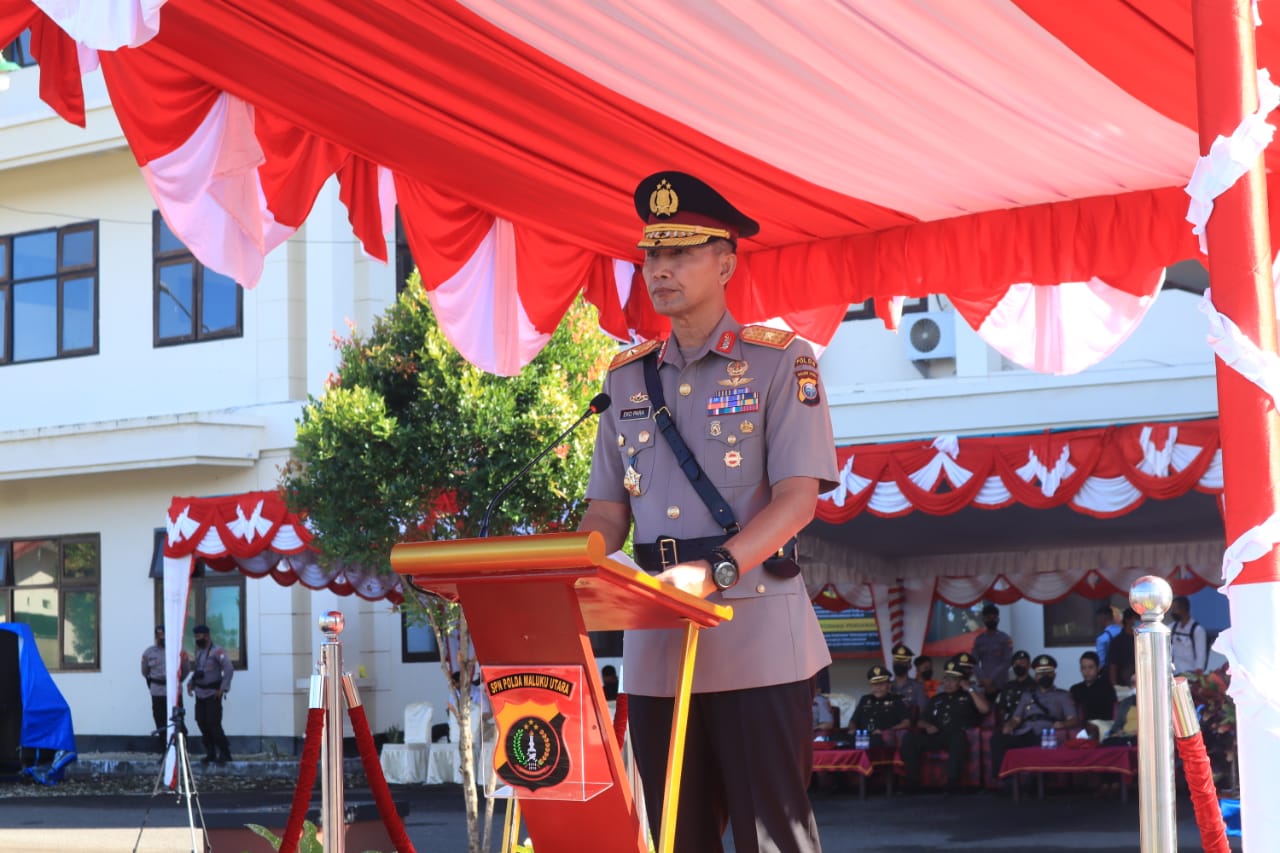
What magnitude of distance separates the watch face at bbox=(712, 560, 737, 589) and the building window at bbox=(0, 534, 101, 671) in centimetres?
2042

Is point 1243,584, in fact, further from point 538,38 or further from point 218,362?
point 218,362

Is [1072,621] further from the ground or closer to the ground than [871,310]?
closer to the ground

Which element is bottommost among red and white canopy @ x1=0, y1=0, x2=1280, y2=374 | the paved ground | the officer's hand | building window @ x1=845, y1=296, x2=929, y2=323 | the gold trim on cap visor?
the paved ground

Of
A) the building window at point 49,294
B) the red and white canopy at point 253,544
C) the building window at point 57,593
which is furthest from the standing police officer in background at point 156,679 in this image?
the building window at point 49,294

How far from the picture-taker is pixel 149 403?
21.6 m

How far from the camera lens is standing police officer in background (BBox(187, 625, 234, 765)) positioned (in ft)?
62.0

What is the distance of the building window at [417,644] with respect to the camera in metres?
20.1

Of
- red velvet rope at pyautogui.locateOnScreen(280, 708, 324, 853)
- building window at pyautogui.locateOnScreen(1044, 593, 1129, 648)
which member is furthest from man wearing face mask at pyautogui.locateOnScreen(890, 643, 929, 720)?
red velvet rope at pyautogui.locateOnScreen(280, 708, 324, 853)

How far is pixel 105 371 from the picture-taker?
22094 millimetres

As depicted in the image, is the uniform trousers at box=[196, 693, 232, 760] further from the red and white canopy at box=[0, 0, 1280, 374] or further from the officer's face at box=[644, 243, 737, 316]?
the officer's face at box=[644, 243, 737, 316]

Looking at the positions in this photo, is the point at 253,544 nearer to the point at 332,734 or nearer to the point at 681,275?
the point at 332,734

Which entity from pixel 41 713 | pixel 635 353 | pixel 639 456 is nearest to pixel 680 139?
pixel 635 353

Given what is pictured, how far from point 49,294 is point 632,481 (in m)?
21.4

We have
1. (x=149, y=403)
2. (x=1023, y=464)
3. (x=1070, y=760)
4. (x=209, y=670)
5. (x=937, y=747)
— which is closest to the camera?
(x=1023, y=464)
